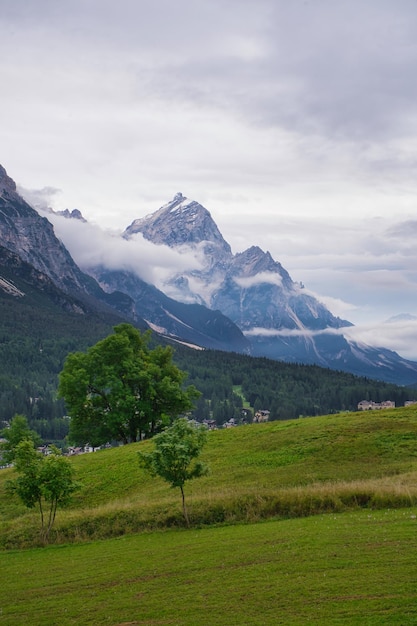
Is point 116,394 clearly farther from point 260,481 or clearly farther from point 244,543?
point 244,543

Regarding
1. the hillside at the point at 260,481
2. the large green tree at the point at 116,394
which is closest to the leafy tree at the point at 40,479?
the hillside at the point at 260,481

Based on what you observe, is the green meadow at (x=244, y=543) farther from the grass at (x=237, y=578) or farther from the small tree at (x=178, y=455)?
the small tree at (x=178, y=455)

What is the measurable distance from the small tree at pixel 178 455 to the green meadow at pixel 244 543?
2227 mm

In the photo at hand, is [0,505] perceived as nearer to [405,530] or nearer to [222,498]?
[222,498]

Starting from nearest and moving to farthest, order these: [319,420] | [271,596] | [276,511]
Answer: [271,596]
[276,511]
[319,420]

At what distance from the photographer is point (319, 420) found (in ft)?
177

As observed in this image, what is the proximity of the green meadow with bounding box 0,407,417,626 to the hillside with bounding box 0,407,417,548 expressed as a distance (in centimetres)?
13

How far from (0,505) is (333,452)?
82.5 ft

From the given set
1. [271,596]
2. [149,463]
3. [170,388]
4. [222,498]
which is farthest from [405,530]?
[170,388]

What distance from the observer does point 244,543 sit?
25312 millimetres

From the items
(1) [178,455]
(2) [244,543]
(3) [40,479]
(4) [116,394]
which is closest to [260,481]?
(1) [178,455]

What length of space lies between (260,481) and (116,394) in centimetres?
2948

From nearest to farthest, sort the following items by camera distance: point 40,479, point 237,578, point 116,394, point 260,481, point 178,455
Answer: point 237,578 < point 178,455 < point 40,479 < point 260,481 < point 116,394

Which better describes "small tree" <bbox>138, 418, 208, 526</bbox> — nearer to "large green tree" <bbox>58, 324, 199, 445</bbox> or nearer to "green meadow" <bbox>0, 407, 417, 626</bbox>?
A: "green meadow" <bbox>0, 407, 417, 626</bbox>
